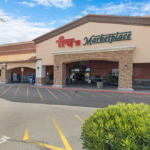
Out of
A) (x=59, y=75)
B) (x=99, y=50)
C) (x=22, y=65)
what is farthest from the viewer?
(x=22, y=65)

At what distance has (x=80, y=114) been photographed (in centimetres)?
689

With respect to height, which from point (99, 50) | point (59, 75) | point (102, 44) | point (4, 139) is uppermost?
point (102, 44)

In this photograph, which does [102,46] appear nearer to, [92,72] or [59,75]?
[59,75]

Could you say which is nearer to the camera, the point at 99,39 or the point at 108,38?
the point at 108,38

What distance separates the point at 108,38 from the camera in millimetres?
15125

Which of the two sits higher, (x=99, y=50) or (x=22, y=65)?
(x=99, y=50)

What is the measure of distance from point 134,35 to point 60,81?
11600mm

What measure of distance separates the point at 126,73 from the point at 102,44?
484 cm

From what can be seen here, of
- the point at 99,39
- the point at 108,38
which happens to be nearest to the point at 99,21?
the point at 99,39

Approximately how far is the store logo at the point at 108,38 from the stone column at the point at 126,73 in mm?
2490

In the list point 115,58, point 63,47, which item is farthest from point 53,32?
point 115,58

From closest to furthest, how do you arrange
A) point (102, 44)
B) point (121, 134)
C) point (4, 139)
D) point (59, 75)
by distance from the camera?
1. point (121, 134)
2. point (4, 139)
3. point (102, 44)
4. point (59, 75)

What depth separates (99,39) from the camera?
15586 mm

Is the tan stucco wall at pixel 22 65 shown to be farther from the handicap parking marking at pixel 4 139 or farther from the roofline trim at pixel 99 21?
the handicap parking marking at pixel 4 139
